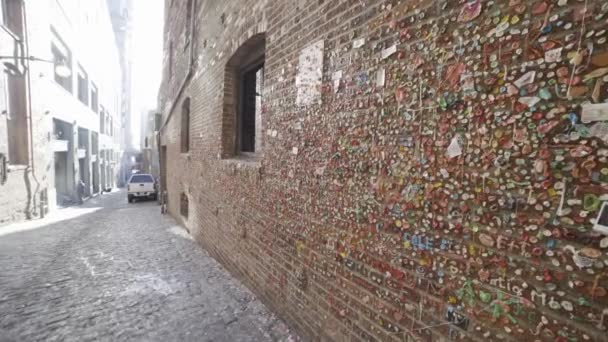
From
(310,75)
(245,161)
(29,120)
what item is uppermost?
(29,120)

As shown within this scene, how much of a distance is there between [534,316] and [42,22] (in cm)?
1519

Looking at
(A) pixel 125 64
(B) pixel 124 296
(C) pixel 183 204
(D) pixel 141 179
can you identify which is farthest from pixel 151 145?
(B) pixel 124 296

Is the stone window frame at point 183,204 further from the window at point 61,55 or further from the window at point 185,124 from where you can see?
the window at point 61,55

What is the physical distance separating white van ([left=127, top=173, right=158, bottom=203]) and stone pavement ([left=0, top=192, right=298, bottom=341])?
30.5 feet

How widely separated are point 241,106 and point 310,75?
7.57ft

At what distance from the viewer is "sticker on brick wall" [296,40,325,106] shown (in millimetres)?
2262

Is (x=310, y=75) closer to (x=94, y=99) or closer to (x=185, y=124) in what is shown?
(x=185, y=124)

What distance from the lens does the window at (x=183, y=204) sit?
301 inches

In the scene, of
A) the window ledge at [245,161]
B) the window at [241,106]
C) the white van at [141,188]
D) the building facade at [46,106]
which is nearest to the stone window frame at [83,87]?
the building facade at [46,106]

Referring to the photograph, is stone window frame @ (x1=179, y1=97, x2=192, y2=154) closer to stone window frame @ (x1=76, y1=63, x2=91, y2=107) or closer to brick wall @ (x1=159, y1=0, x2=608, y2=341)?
brick wall @ (x1=159, y1=0, x2=608, y2=341)

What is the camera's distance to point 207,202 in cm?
525

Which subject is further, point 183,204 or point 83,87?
point 83,87

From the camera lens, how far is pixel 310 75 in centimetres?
238

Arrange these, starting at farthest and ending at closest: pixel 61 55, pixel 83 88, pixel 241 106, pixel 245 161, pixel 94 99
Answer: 1. pixel 94 99
2. pixel 83 88
3. pixel 61 55
4. pixel 241 106
5. pixel 245 161
